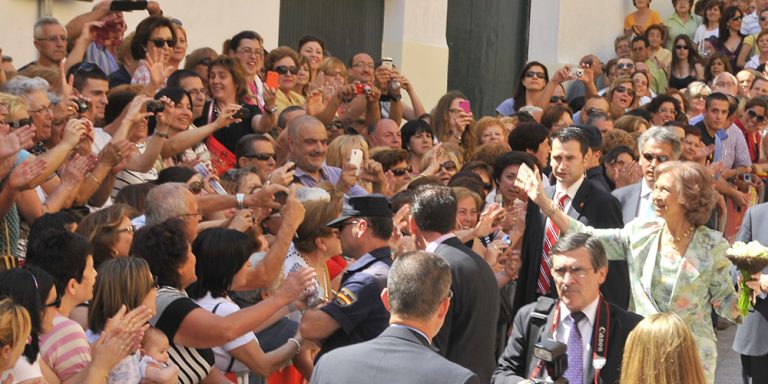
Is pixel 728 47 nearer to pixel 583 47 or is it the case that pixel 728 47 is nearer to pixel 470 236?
pixel 583 47

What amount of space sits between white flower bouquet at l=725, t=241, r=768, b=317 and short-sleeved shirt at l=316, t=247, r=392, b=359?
6.49ft

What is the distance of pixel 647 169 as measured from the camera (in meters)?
8.13

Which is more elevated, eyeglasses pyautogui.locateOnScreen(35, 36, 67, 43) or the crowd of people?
eyeglasses pyautogui.locateOnScreen(35, 36, 67, 43)

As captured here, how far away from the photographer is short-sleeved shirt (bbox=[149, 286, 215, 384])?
19.8 ft

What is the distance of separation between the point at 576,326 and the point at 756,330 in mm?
2650

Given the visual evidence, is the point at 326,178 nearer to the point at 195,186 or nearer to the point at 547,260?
the point at 195,186

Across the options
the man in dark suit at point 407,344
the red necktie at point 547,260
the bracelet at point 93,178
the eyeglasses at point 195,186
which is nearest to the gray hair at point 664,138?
the red necktie at point 547,260

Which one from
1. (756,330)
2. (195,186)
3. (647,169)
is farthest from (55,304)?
(756,330)

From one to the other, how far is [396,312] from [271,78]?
6729 millimetres

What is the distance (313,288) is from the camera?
20.6 feet

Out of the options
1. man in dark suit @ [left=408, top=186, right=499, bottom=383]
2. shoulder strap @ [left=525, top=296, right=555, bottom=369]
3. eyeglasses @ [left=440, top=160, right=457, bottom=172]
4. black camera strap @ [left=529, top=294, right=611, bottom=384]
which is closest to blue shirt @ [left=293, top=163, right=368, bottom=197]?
eyeglasses @ [left=440, top=160, right=457, bottom=172]

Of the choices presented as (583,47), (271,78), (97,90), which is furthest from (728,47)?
(97,90)

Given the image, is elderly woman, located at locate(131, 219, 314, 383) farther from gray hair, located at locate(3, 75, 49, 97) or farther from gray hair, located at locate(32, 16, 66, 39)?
gray hair, located at locate(32, 16, 66, 39)

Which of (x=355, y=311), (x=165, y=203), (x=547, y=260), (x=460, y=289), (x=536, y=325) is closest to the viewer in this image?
(x=536, y=325)
